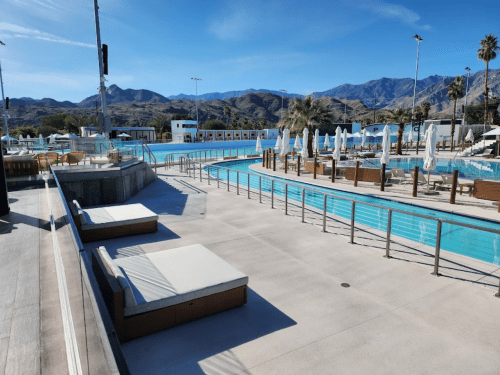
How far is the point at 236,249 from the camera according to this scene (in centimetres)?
621

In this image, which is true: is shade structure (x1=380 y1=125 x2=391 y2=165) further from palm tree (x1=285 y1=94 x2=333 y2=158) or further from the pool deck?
palm tree (x1=285 y1=94 x2=333 y2=158)

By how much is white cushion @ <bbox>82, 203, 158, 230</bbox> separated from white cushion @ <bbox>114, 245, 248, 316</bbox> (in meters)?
2.44

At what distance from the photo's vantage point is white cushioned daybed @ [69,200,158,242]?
6531 millimetres

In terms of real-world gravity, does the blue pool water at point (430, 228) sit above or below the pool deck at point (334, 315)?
below

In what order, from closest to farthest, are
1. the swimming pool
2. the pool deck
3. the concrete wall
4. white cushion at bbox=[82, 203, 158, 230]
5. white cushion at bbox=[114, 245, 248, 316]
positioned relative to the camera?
the pool deck
white cushion at bbox=[114, 245, 248, 316]
white cushion at bbox=[82, 203, 158, 230]
the concrete wall
the swimming pool

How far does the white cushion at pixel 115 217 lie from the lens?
6.65 meters

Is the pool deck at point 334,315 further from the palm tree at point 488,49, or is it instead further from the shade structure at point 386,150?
the palm tree at point 488,49

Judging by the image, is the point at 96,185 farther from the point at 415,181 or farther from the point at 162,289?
the point at 415,181

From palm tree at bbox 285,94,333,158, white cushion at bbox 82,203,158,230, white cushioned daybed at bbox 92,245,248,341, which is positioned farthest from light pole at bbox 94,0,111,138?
palm tree at bbox 285,94,333,158

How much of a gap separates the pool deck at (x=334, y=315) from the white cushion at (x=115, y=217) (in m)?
0.39

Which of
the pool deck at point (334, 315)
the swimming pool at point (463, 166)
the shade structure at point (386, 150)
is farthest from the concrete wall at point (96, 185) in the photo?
the swimming pool at point (463, 166)

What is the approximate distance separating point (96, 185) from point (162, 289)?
829cm

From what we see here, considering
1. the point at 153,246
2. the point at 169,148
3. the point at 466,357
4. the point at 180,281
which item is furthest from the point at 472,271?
the point at 169,148

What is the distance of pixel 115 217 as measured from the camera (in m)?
7.11
